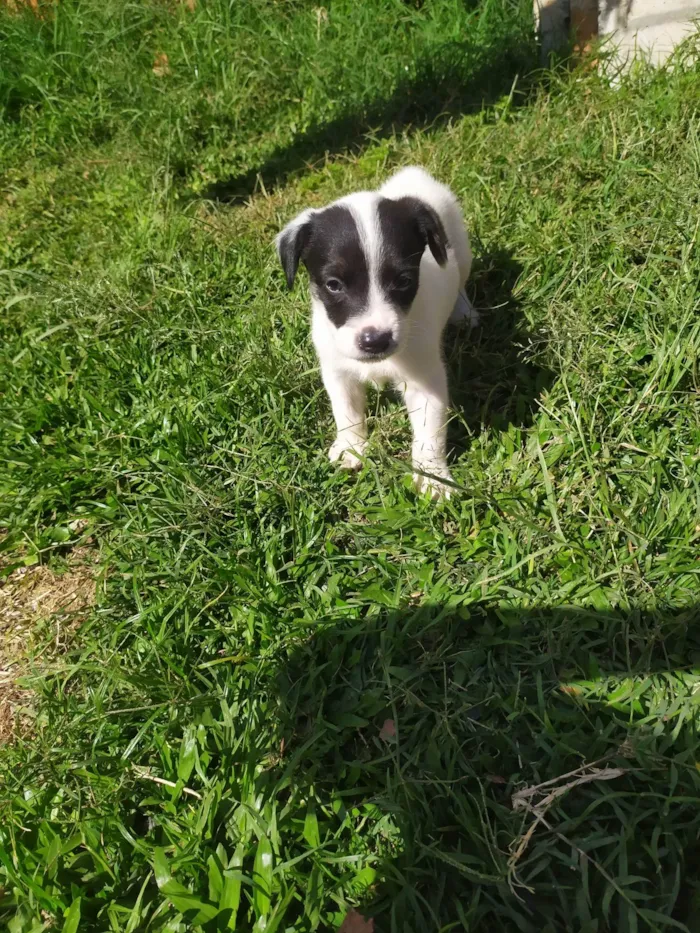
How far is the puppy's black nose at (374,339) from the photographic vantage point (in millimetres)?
2059

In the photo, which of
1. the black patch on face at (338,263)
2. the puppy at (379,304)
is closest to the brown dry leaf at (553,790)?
the puppy at (379,304)

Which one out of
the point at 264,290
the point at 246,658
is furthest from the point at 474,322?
the point at 246,658

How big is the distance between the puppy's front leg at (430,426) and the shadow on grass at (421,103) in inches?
95.5

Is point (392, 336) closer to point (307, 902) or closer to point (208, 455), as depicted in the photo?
point (208, 455)

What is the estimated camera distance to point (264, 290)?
130 inches

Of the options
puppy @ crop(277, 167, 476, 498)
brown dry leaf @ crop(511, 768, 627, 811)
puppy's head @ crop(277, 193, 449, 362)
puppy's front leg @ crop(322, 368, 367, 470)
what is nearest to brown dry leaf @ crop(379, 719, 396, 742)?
brown dry leaf @ crop(511, 768, 627, 811)

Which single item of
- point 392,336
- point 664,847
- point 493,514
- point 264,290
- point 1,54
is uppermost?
point 1,54

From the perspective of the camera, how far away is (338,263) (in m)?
2.14

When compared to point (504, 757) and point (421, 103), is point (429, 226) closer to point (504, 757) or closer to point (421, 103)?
point (504, 757)

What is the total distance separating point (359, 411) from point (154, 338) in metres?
1.16

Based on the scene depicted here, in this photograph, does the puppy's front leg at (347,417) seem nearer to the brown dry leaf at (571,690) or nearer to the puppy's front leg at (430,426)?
the puppy's front leg at (430,426)

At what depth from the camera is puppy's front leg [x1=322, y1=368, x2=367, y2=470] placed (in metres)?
2.52

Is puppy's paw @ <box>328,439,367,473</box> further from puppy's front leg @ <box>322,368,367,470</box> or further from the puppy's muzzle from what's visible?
A: the puppy's muzzle

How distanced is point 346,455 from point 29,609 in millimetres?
1353
